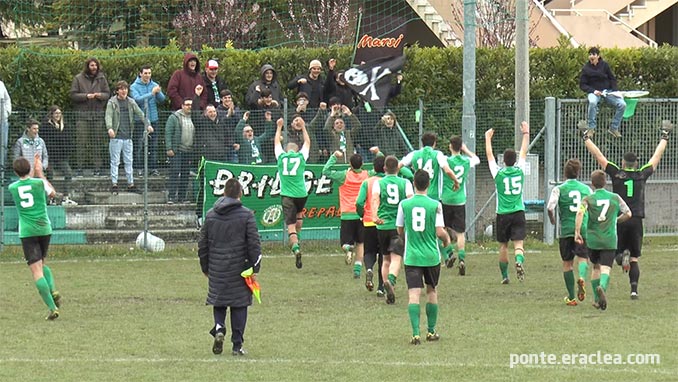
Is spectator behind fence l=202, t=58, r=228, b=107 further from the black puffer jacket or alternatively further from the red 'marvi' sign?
the black puffer jacket

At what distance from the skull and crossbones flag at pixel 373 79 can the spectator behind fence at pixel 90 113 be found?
14.6 ft

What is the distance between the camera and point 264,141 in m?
24.6

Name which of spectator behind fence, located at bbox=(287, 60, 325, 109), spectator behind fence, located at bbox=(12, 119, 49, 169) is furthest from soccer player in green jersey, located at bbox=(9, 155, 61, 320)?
spectator behind fence, located at bbox=(287, 60, 325, 109)

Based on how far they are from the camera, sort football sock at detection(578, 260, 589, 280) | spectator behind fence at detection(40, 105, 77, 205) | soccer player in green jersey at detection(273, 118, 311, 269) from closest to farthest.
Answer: football sock at detection(578, 260, 589, 280) → soccer player in green jersey at detection(273, 118, 311, 269) → spectator behind fence at detection(40, 105, 77, 205)

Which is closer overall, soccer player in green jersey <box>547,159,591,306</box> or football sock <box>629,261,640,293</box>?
soccer player in green jersey <box>547,159,591,306</box>

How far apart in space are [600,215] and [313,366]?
200 inches

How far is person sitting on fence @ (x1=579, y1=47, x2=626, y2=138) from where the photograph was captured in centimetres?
2555

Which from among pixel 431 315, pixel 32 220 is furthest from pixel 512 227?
pixel 32 220

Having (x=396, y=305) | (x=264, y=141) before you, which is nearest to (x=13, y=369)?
(x=396, y=305)

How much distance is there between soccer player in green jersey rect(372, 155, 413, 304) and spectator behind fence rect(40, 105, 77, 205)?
7499 millimetres

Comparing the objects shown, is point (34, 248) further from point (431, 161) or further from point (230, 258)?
point (431, 161)

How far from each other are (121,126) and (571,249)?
31.0ft

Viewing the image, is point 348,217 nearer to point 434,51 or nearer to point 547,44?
point 434,51

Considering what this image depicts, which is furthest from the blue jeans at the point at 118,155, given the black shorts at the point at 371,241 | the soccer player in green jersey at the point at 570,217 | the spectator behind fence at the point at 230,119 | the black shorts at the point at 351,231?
the soccer player in green jersey at the point at 570,217
